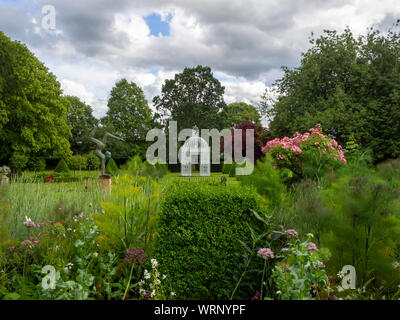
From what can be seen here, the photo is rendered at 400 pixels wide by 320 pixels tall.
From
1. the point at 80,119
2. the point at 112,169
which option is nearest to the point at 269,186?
the point at 112,169

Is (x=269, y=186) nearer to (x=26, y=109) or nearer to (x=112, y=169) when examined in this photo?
(x=112, y=169)

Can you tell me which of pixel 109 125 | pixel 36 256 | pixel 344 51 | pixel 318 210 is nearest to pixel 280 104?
pixel 344 51

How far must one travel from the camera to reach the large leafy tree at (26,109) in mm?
17141

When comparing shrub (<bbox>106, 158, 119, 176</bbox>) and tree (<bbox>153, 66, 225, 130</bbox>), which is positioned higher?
tree (<bbox>153, 66, 225, 130</bbox>)

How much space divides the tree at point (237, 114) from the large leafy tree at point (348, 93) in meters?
11.3

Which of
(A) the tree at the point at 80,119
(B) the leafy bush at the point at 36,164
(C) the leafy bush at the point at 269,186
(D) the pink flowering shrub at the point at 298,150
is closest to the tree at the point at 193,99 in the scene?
(A) the tree at the point at 80,119

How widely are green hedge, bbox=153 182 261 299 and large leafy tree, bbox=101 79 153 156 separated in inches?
917

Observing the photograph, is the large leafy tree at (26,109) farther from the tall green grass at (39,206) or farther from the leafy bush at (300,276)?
the leafy bush at (300,276)

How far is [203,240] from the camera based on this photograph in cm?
258

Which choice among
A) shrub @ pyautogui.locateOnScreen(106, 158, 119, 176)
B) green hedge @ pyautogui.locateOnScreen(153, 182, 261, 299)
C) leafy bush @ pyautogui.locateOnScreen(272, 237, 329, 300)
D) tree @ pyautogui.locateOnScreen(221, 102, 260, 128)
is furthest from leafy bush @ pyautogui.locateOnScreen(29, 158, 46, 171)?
leafy bush @ pyautogui.locateOnScreen(272, 237, 329, 300)

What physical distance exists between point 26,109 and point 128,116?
923cm

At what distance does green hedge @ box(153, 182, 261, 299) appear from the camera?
2539 millimetres

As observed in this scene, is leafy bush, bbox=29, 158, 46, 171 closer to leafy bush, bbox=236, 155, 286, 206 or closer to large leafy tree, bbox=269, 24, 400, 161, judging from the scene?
large leafy tree, bbox=269, 24, 400, 161

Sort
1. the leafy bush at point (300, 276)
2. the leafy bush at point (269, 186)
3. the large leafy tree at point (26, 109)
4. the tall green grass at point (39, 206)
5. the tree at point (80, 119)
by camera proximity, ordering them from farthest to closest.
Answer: the tree at point (80, 119) → the large leafy tree at point (26, 109) → the leafy bush at point (269, 186) → the tall green grass at point (39, 206) → the leafy bush at point (300, 276)
